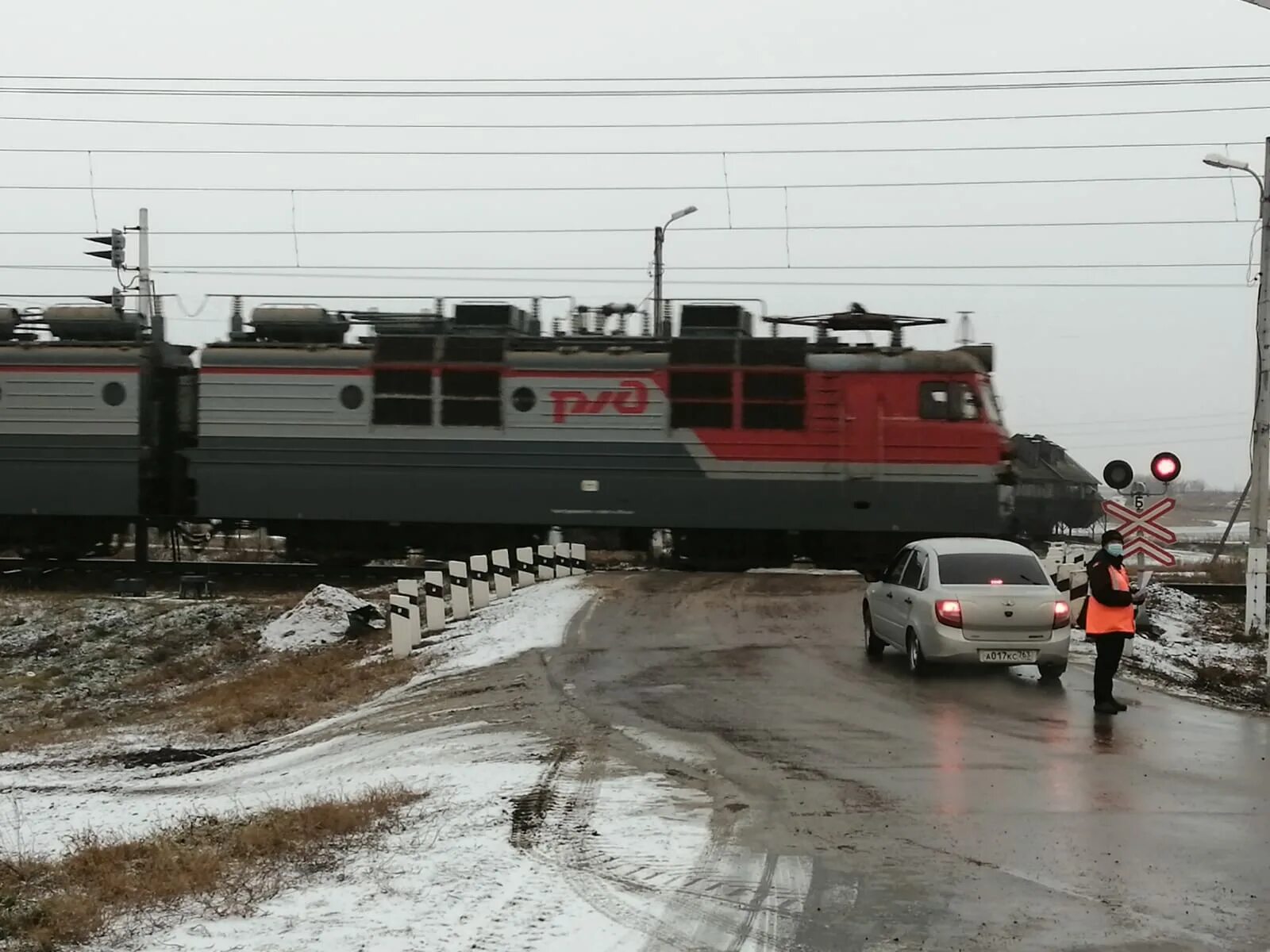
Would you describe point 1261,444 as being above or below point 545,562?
above

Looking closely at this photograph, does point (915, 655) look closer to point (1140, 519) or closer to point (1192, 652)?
point (1140, 519)

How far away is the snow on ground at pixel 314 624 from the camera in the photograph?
22234 mm

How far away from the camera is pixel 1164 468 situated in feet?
67.8

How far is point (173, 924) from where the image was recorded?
23.8 feet

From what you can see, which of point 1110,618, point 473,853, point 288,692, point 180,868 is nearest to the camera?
point 473,853

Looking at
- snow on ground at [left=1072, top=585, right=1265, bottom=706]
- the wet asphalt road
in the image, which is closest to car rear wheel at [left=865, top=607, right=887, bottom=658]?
the wet asphalt road

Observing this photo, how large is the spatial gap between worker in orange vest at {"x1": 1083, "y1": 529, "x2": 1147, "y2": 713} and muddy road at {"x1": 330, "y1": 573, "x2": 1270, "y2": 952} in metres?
0.37

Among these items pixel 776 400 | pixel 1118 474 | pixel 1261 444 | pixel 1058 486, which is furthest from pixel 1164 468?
pixel 1058 486

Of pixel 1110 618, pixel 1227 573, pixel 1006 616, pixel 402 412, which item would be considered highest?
pixel 402 412

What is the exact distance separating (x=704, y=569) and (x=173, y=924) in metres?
22.1

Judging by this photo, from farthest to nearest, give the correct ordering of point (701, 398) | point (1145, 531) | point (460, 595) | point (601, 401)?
1. point (601, 401)
2. point (701, 398)
3. point (460, 595)
4. point (1145, 531)

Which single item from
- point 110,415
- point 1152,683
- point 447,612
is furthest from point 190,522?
point 1152,683

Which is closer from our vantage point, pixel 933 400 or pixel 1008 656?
pixel 1008 656

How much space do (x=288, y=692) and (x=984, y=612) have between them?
29.6 feet
